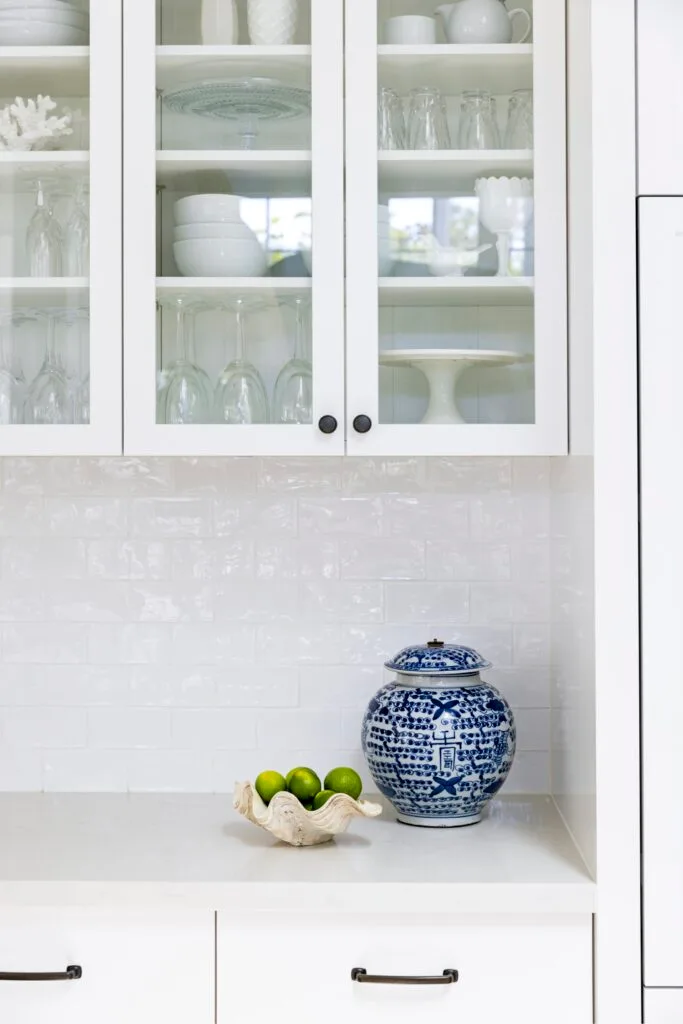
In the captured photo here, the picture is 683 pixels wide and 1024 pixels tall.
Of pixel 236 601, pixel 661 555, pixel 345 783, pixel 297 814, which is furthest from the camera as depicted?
pixel 236 601

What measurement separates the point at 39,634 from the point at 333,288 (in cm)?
90

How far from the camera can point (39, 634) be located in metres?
2.28

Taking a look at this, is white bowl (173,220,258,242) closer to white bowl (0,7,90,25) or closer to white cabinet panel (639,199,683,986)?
white bowl (0,7,90,25)

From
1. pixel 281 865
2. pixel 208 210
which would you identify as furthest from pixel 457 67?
pixel 281 865

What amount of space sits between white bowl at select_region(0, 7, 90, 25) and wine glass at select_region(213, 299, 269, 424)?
543 millimetres

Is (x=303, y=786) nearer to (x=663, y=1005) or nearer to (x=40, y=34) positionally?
(x=663, y=1005)

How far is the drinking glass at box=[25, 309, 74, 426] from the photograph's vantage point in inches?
77.7

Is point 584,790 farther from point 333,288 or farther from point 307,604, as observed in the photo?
point 333,288

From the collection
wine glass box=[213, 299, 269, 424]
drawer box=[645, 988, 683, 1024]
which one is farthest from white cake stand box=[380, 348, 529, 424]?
drawer box=[645, 988, 683, 1024]

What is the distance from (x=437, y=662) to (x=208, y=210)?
0.85m

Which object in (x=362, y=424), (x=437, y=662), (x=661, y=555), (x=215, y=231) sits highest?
(x=215, y=231)

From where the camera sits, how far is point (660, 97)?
169 cm

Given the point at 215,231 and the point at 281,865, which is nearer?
the point at 281,865

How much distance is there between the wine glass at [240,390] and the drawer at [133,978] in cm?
79
